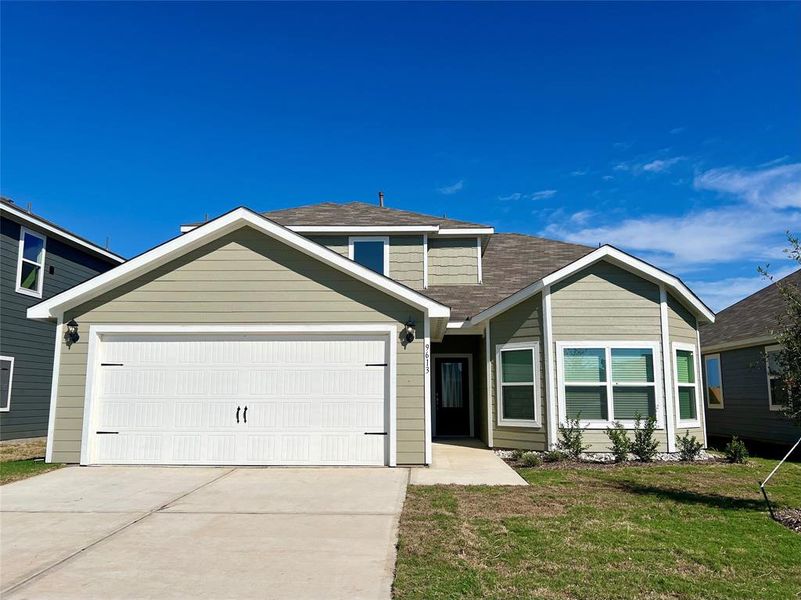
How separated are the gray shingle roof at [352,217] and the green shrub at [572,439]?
656 centimetres

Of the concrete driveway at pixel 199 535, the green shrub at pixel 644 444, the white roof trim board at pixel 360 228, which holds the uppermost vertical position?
the white roof trim board at pixel 360 228

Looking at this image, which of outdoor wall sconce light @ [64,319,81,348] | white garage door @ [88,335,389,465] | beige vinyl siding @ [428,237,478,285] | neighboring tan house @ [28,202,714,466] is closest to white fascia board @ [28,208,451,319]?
neighboring tan house @ [28,202,714,466]

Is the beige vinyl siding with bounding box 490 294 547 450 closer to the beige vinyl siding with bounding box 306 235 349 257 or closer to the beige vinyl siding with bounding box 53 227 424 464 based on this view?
the beige vinyl siding with bounding box 53 227 424 464

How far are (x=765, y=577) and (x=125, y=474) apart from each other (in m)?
8.19

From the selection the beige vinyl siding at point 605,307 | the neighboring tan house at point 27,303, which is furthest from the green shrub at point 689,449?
the neighboring tan house at point 27,303

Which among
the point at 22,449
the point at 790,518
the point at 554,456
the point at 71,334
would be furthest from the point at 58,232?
the point at 790,518

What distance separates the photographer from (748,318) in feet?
52.3

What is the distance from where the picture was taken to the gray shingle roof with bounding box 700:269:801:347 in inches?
570

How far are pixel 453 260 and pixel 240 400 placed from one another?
317 inches

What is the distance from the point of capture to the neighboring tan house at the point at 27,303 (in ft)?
45.5

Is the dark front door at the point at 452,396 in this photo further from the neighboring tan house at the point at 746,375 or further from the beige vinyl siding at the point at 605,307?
the neighboring tan house at the point at 746,375

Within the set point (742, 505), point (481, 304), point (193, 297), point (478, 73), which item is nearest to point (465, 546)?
point (742, 505)

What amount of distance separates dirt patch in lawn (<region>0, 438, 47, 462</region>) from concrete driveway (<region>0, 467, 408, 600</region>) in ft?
11.3

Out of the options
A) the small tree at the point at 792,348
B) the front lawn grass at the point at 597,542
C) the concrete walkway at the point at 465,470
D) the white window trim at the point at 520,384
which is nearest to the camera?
the front lawn grass at the point at 597,542
